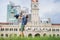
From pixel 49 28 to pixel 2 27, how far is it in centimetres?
636

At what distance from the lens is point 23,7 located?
114 feet

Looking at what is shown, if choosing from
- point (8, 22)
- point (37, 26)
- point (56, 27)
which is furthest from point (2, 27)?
point (56, 27)

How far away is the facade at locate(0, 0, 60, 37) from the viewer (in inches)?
1486

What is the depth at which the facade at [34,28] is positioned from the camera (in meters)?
37.8

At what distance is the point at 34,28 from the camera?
38.3 meters

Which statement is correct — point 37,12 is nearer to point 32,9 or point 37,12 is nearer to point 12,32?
point 32,9

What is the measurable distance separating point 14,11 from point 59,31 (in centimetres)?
675

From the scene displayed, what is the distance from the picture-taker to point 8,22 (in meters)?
38.1

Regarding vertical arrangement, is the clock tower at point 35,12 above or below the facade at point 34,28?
above

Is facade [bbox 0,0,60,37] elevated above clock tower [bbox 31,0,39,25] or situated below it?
below

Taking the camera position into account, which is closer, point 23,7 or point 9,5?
point 23,7

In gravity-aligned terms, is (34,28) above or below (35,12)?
below

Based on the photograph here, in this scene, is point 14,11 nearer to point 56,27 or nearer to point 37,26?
point 37,26

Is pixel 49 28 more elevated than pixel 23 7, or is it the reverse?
pixel 23 7
